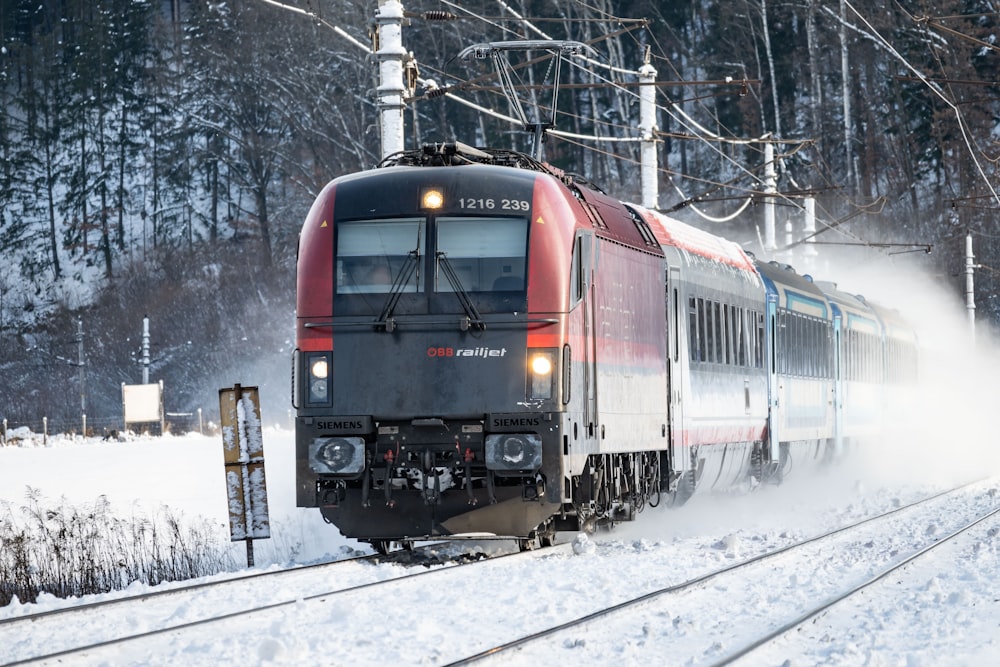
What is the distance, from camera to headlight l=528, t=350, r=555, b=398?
12.8 m

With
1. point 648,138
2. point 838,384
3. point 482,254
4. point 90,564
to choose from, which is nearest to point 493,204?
point 482,254

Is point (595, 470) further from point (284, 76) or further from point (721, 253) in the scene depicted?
point (284, 76)

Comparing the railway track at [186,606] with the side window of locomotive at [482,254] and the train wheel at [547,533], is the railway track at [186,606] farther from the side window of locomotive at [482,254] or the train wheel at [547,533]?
the side window of locomotive at [482,254]

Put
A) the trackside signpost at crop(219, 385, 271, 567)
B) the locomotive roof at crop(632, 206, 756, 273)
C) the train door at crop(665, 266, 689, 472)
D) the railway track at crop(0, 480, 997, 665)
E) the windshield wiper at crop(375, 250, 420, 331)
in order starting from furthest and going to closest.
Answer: the locomotive roof at crop(632, 206, 756, 273), the train door at crop(665, 266, 689, 472), the trackside signpost at crop(219, 385, 271, 567), the windshield wiper at crop(375, 250, 420, 331), the railway track at crop(0, 480, 997, 665)

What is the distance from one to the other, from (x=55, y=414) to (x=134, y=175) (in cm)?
1978

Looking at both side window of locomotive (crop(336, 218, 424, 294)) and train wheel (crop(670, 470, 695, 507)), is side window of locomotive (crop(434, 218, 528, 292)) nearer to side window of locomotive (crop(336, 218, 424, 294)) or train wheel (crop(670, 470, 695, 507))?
side window of locomotive (crop(336, 218, 424, 294))

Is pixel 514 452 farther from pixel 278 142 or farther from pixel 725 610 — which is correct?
pixel 278 142

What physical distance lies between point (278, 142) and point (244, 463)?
54015mm

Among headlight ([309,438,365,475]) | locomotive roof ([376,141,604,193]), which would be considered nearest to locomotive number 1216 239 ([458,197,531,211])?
locomotive roof ([376,141,604,193])

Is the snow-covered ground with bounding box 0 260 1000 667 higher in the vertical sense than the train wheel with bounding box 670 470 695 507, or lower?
lower

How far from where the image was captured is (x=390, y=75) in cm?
1734

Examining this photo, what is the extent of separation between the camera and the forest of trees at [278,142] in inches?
2442

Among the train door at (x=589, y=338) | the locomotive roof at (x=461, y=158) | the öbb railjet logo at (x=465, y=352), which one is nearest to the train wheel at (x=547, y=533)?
the train door at (x=589, y=338)

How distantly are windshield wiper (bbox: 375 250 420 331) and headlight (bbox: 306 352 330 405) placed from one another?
23.3 inches
